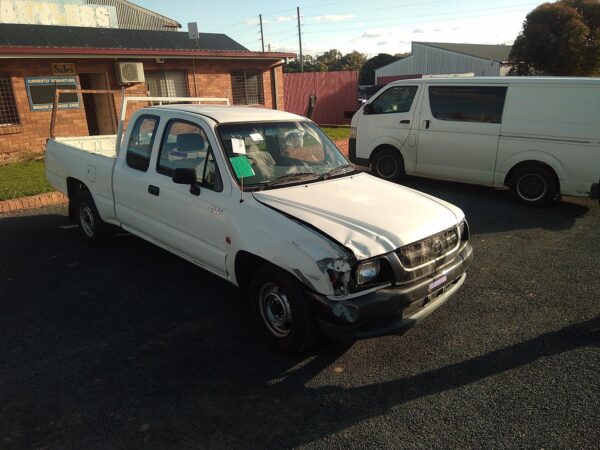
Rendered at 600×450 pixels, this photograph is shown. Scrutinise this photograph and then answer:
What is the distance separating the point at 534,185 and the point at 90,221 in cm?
671

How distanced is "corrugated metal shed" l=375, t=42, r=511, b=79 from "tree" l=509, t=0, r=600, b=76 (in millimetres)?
9210

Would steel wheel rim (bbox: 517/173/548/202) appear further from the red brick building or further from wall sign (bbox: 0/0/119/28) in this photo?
wall sign (bbox: 0/0/119/28)

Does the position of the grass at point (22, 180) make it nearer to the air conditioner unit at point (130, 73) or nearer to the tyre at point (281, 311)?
the air conditioner unit at point (130, 73)

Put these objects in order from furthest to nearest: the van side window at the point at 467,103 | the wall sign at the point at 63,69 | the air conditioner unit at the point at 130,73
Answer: the air conditioner unit at the point at 130,73, the wall sign at the point at 63,69, the van side window at the point at 467,103

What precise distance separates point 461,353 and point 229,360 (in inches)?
69.7

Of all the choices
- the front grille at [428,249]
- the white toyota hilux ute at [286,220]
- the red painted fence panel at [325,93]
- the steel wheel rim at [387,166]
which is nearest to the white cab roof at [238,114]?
the white toyota hilux ute at [286,220]

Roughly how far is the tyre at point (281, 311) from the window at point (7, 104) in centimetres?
1138

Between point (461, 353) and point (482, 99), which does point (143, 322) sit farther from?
point (482, 99)

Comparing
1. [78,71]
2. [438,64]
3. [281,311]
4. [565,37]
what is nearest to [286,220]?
[281,311]

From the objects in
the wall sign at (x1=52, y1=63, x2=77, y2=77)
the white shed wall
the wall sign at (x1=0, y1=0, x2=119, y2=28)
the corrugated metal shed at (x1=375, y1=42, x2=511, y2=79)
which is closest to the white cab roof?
the wall sign at (x1=52, y1=63, x2=77, y2=77)

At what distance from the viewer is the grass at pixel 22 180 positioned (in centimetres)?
796

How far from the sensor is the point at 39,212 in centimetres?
746

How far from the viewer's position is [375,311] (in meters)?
2.99

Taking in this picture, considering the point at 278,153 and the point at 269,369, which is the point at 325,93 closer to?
the point at 278,153
